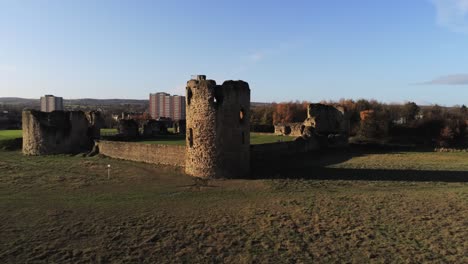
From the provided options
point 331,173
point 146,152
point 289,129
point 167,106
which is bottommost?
point 331,173

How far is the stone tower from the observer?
1944 cm

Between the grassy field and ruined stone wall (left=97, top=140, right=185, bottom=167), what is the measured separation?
177cm

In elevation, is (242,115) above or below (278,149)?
above

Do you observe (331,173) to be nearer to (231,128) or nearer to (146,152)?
(231,128)

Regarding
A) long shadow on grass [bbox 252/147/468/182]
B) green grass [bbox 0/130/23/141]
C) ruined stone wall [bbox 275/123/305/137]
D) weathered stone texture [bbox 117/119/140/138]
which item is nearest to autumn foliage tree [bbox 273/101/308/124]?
ruined stone wall [bbox 275/123/305/137]

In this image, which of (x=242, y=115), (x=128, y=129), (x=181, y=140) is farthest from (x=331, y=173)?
(x=128, y=129)

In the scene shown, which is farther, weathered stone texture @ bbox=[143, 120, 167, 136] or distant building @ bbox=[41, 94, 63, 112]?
distant building @ bbox=[41, 94, 63, 112]

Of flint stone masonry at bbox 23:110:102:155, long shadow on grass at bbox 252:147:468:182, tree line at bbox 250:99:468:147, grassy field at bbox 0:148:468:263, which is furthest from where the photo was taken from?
tree line at bbox 250:99:468:147

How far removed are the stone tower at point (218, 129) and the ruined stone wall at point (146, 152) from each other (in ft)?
9.25

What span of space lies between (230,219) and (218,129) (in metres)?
7.43

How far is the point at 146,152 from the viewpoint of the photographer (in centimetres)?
2511

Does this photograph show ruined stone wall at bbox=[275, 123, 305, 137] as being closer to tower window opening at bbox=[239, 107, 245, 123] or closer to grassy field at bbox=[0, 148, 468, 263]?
grassy field at bbox=[0, 148, 468, 263]

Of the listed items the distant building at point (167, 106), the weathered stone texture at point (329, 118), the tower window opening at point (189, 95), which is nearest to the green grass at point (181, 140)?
the weathered stone texture at point (329, 118)

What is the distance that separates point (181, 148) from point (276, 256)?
44.9 feet
